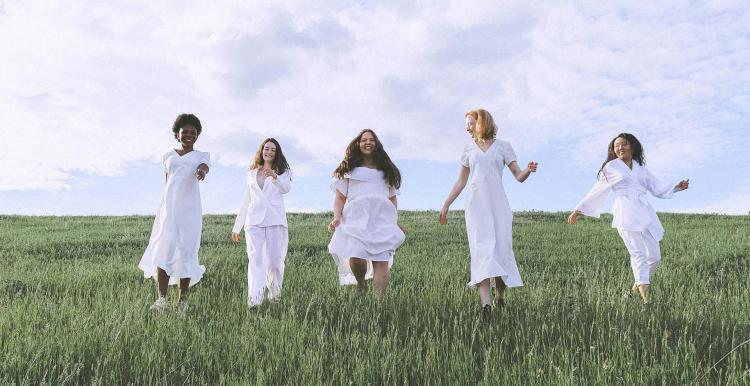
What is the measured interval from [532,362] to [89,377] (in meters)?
3.62

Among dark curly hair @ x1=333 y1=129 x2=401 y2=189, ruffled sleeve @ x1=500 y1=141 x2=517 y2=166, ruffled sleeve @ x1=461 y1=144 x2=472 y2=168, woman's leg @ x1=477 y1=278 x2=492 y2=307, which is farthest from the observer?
dark curly hair @ x1=333 y1=129 x2=401 y2=189

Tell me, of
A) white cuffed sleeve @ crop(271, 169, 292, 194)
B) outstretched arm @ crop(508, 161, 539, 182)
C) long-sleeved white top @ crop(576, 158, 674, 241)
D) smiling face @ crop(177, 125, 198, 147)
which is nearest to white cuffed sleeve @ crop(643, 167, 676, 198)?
long-sleeved white top @ crop(576, 158, 674, 241)

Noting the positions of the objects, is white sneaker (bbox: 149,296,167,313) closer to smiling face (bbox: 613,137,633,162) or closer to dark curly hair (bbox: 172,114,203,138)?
dark curly hair (bbox: 172,114,203,138)

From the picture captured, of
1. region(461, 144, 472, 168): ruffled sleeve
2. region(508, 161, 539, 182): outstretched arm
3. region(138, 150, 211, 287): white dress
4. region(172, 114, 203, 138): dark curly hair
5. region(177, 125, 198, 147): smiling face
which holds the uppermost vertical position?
region(172, 114, 203, 138): dark curly hair

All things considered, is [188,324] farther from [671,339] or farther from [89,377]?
[671,339]

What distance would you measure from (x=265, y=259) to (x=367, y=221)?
170cm

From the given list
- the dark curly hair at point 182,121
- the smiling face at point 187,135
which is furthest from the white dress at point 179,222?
the dark curly hair at point 182,121

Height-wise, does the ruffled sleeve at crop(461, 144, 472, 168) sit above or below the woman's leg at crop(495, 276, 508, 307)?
above

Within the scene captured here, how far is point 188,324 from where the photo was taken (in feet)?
18.2

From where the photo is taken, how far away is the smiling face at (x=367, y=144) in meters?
6.79

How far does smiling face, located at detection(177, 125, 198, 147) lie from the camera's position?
22.8 ft

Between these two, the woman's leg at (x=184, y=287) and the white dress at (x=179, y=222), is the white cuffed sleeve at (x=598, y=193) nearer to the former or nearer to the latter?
the white dress at (x=179, y=222)

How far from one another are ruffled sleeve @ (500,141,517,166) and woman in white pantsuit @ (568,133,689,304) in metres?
2.00

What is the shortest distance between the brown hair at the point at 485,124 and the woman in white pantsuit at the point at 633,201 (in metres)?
2.26
